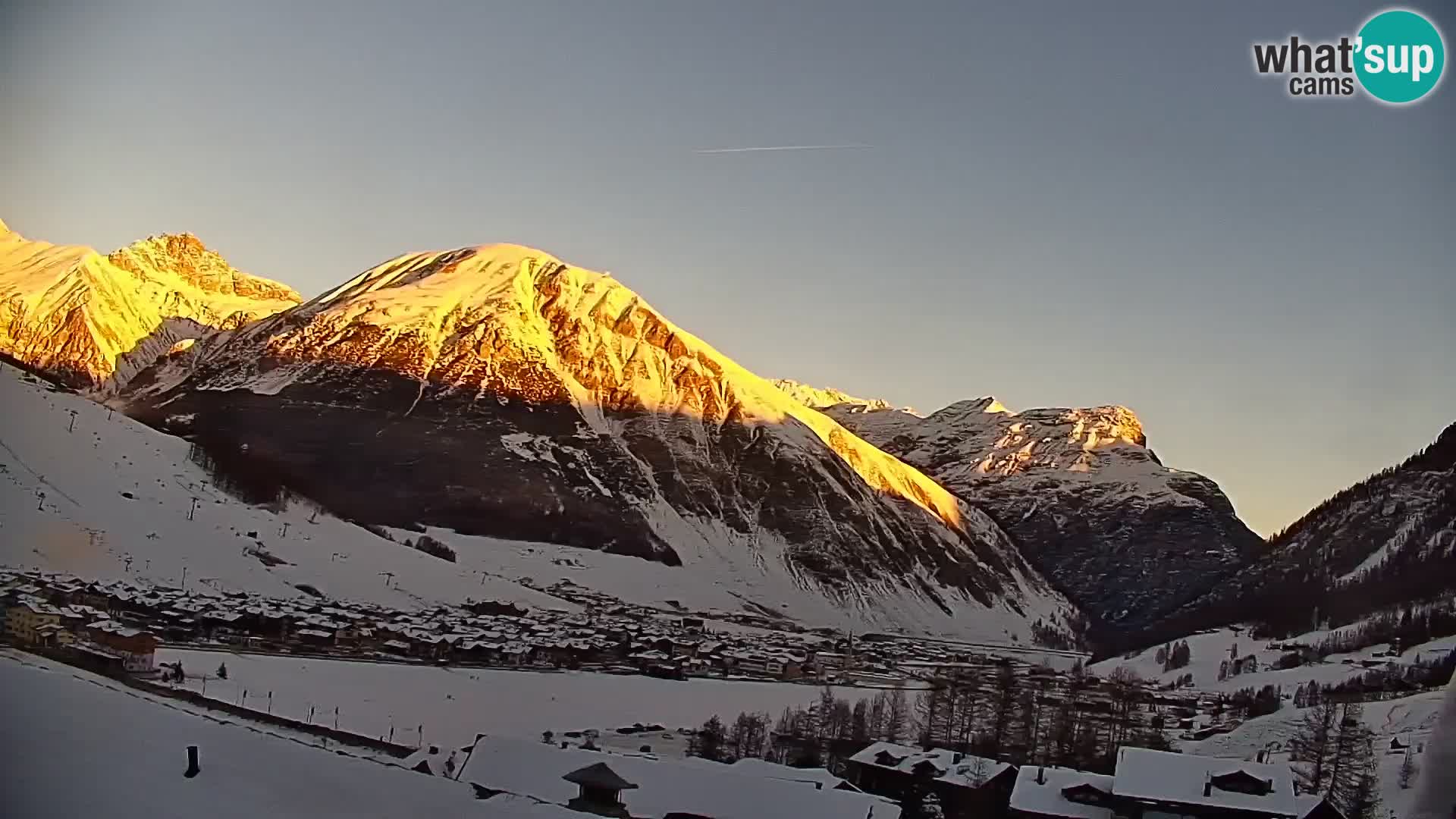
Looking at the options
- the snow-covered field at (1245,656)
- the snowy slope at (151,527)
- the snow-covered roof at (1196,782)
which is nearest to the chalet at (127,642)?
the snowy slope at (151,527)

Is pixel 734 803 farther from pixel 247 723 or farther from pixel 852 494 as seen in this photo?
pixel 852 494

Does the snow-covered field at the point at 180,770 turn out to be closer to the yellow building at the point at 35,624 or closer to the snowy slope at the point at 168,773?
the snowy slope at the point at 168,773

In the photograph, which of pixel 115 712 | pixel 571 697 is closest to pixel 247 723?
pixel 115 712

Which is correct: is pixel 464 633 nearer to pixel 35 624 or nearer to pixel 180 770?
pixel 35 624

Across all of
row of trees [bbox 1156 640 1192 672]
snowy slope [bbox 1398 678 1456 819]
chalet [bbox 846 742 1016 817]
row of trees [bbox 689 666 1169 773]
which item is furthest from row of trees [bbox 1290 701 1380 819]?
snowy slope [bbox 1398 678 1456 819]

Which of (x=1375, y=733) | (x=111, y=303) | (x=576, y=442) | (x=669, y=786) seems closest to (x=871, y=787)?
(x=669, y=786)

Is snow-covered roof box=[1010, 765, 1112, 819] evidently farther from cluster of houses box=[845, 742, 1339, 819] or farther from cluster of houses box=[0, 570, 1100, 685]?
cluster of houses box=[0, 570, 1100, 685]
